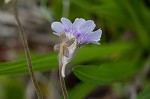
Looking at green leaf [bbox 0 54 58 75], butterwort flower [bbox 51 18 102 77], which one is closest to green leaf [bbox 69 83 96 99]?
green leaf [bbox 0 54 58 75]

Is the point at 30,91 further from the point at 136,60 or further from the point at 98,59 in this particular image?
the point at 136,60

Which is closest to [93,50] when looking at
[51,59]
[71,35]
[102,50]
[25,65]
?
[102,50]

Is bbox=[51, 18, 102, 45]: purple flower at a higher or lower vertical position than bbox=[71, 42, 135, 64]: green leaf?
higher

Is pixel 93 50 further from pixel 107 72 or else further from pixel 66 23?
pixel 66 23

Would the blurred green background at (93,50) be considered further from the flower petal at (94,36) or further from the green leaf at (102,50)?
the flower petal at (94,36)

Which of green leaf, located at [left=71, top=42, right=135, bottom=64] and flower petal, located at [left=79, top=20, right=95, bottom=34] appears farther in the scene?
green leaf, located at [left=71, top=42, right=135, bottom=64]

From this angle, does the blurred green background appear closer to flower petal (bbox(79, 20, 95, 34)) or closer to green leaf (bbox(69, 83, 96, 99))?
green leaf (bbox(69, 83, 96, 99))

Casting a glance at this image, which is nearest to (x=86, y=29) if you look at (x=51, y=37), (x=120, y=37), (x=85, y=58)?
(x=85, y=58)
